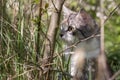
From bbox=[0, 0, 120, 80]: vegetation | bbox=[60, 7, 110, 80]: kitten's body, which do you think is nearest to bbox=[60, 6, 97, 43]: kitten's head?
bbox=[60, 7, 110, 80]: kitten's body

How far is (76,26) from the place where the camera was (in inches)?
163

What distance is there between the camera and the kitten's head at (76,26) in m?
3.92

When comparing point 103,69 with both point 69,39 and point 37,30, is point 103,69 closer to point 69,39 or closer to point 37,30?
point 37,30

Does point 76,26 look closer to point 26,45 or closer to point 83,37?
point 83,37

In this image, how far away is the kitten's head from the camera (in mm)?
3920

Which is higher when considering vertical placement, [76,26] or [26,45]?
[76,26]

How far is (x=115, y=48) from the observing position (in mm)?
7117

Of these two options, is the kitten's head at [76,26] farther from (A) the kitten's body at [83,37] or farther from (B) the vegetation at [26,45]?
(B) the vegetation at [26,45]

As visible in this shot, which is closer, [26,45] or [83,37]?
[26,45]

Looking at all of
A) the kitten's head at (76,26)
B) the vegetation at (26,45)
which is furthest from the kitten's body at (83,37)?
the vegetation at (26,45)

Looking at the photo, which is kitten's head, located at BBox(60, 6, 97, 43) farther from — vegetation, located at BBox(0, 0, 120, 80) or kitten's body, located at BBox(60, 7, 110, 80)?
vegetation, located at BBox(0, 0, 120, 80)

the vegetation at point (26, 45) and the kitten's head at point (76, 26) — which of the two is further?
the kitten's head at point (76, 26)

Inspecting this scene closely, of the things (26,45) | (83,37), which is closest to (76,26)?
(83,37)

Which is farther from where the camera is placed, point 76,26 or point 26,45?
point 76,26
